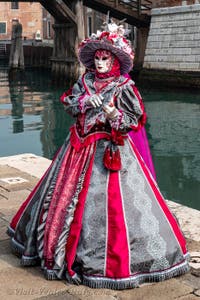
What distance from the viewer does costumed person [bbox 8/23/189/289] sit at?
133 inches

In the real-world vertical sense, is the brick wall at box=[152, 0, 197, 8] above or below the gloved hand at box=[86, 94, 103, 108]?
above

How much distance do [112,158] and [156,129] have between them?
35.3 feet

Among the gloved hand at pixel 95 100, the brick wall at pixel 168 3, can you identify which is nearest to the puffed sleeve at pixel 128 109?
the gloved hand at pixel 95 100

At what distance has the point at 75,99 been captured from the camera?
12.3 ft

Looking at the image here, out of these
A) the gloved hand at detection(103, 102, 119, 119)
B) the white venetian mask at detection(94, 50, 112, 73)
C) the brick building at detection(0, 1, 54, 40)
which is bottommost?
the gloved hand at detection(103, 102, 119, 119)

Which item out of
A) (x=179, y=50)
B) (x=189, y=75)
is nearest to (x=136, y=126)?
(x=189, y=75)

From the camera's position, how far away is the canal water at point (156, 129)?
369 inches

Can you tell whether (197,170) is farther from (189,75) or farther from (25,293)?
(189,75)

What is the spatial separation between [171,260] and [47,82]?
24266 millimetres

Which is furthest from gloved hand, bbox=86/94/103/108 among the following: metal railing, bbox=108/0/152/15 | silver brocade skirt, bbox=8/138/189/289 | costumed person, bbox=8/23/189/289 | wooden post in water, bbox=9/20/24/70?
wooden post in water, bbox=9/20/24/70

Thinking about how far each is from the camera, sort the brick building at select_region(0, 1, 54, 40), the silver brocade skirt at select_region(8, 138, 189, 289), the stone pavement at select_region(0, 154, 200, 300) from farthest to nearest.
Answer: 1. the brick building at select_region(0, 1, 54, 40)
2. the silver brocade skirt at select_region(8, 138, 189, 289)
3. the stone pavement at select_region(0, 154, 200, 300)

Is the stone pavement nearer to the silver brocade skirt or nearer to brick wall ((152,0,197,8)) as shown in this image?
the silver brocade skirt

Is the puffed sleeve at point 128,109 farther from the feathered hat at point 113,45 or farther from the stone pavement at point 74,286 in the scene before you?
the stone pavement at point 74,286

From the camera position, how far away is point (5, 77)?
30.3m
